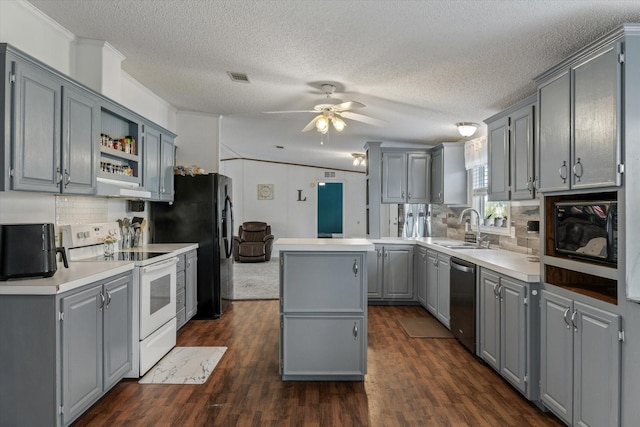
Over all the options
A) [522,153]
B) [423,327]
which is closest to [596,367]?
[522,153]

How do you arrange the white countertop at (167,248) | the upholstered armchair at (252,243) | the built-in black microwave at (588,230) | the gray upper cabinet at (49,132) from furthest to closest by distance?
the upholstered armchair at (252,243) < the white countertop at (167,248) < the gray upper cabinet at (49,132) < the built-in black microwave at (588,230)

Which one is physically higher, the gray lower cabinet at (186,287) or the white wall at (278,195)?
the white wall at (278,195)

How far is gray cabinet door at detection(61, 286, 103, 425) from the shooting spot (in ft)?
6.96

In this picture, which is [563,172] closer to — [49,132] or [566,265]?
[566,265]

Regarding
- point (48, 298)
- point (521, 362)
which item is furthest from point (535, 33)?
point (48, 298)

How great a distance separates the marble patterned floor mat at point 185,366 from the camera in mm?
2988

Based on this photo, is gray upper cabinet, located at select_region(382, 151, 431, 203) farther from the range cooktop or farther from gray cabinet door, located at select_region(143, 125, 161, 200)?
the range cooktop

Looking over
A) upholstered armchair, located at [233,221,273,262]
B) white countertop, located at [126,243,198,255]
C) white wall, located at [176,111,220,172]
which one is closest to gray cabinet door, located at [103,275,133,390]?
white countertop, located at [126,243,198,255]

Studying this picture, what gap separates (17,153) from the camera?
6.91 ft

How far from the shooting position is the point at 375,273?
17.1 ft

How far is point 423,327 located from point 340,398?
189cm

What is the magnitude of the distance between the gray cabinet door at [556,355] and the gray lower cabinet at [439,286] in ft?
5.21

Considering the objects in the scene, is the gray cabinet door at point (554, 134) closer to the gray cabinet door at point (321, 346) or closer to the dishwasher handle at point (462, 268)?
the dishwasher handle at point (462, 268)

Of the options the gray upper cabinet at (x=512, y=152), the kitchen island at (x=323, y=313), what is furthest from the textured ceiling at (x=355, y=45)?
the kitchen island at (x=323, y=313)
